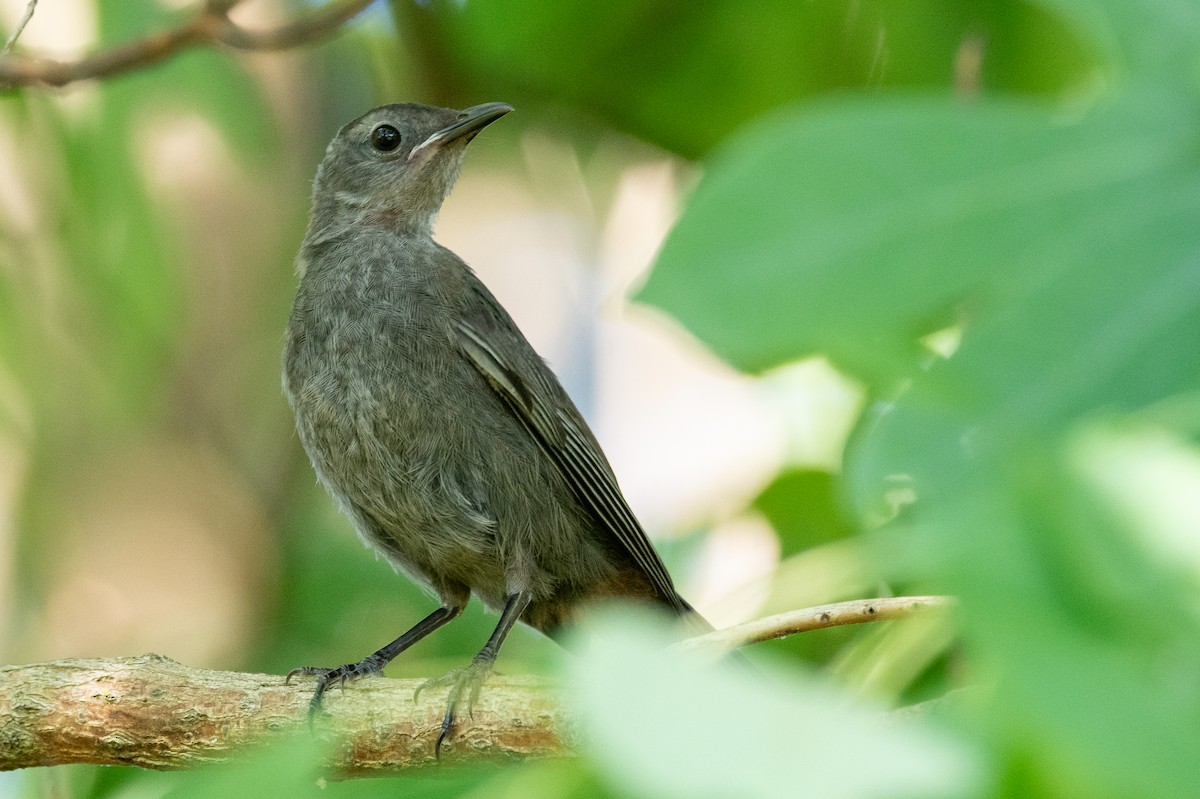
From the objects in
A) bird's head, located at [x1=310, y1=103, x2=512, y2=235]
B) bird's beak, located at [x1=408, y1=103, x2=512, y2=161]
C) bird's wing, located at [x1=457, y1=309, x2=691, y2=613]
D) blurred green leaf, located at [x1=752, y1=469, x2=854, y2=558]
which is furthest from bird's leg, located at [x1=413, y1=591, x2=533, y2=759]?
bird's beak, located at [x1=408, y1=103, x2=512, y2=161]

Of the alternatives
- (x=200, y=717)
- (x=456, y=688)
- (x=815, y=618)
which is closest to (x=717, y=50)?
(x=456, y=688)

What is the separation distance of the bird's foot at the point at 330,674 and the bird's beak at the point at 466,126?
7.21 feet

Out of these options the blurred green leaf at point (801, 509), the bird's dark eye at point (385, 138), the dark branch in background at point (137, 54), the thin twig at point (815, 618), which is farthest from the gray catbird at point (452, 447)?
the thin twig at point (815, 618)

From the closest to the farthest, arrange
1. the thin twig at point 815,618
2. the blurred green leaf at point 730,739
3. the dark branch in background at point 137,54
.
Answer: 1. the blurred green leaf at point 730,739
2. the thin twig at point 815,618
3. the dark branch in background at point 137,54

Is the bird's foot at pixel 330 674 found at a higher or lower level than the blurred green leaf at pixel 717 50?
lower

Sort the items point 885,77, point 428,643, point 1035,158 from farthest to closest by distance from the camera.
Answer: point 428,643, point 885,77, point 1035,158

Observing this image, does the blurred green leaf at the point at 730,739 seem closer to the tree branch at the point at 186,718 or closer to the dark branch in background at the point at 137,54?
the tree branch at the point at 186,718

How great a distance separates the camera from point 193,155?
18.7 feet

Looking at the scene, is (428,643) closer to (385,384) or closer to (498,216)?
(385,384)

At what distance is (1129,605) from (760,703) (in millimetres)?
276

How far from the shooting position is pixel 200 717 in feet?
10.6

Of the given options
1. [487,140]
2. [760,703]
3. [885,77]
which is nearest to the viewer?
[760,703]

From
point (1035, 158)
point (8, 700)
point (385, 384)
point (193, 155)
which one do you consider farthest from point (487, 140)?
point (1035, 158)

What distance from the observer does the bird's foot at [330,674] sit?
3237 mm
